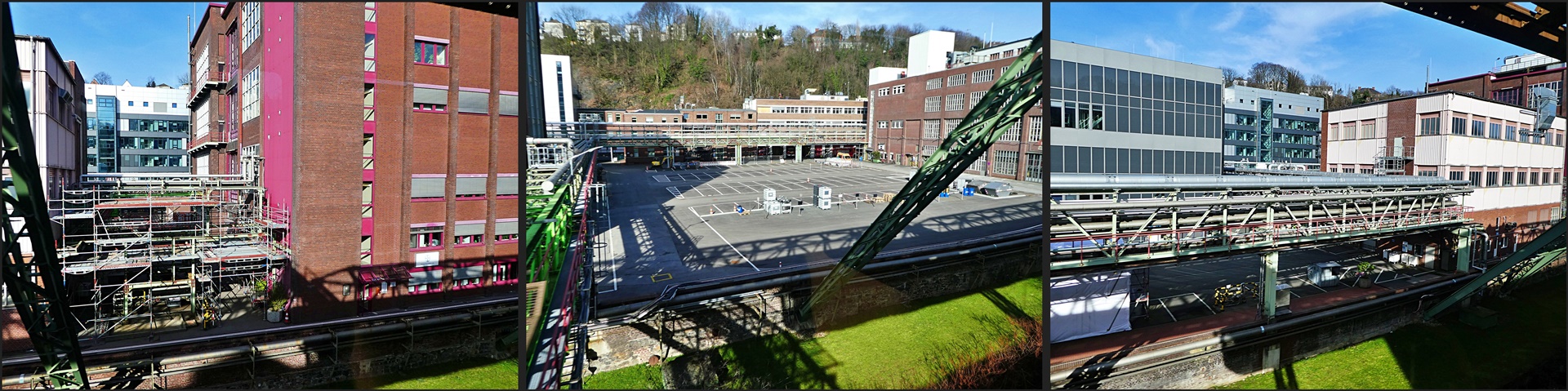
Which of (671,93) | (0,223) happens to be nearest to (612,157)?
(671,93)

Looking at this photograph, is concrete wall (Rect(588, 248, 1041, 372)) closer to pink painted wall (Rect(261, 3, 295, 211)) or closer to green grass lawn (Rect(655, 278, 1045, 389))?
green grass lawn (Rect(655, 278, 1045, 389))

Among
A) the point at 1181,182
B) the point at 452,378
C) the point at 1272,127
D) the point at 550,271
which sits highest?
the point at 1272,127

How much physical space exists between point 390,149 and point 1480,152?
34.4ft

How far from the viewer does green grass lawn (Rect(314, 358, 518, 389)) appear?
392 centimetres

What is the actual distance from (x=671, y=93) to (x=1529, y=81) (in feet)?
44.7

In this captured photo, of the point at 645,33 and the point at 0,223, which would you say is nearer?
the point at 0,223

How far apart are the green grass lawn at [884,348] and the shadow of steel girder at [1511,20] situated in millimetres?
3585

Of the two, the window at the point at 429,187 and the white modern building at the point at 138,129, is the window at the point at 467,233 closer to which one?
the window at the point at 429,187

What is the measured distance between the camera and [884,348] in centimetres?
493

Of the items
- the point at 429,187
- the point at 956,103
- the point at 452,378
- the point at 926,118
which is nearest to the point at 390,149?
the point at 429,187

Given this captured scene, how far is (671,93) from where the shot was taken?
14312mm

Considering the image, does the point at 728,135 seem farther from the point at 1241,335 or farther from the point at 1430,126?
the point at 1241,335

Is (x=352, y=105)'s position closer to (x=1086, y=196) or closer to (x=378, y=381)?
(x=378, y=381)

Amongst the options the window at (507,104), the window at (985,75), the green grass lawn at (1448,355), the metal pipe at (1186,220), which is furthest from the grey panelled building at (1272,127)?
the window at (507,104)
